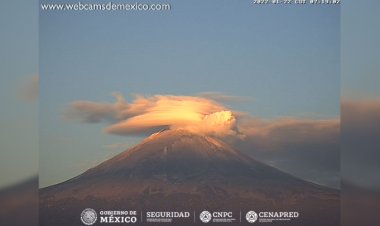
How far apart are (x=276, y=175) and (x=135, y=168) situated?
0.93m

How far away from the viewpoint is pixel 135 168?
3902 millimetres

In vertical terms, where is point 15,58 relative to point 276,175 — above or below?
above

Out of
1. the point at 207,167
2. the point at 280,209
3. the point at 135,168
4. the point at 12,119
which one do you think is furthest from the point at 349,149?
the point at 12,119

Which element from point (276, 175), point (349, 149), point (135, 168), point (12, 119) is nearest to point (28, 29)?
point (12, 119)

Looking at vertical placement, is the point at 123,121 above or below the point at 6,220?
above

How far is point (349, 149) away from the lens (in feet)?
12.8

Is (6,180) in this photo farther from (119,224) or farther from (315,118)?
(315,118)

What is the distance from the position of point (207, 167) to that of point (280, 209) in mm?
558

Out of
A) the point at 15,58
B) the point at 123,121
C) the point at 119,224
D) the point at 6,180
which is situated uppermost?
the point at 15,58

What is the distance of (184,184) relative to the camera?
3898 millimetres

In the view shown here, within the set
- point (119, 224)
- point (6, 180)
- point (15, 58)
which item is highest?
point (15, 58)

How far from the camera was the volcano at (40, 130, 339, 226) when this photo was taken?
3.89m

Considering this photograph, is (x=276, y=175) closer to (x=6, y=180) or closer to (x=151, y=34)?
(x=151, y=34)

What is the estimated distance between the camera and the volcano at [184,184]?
3.89m
